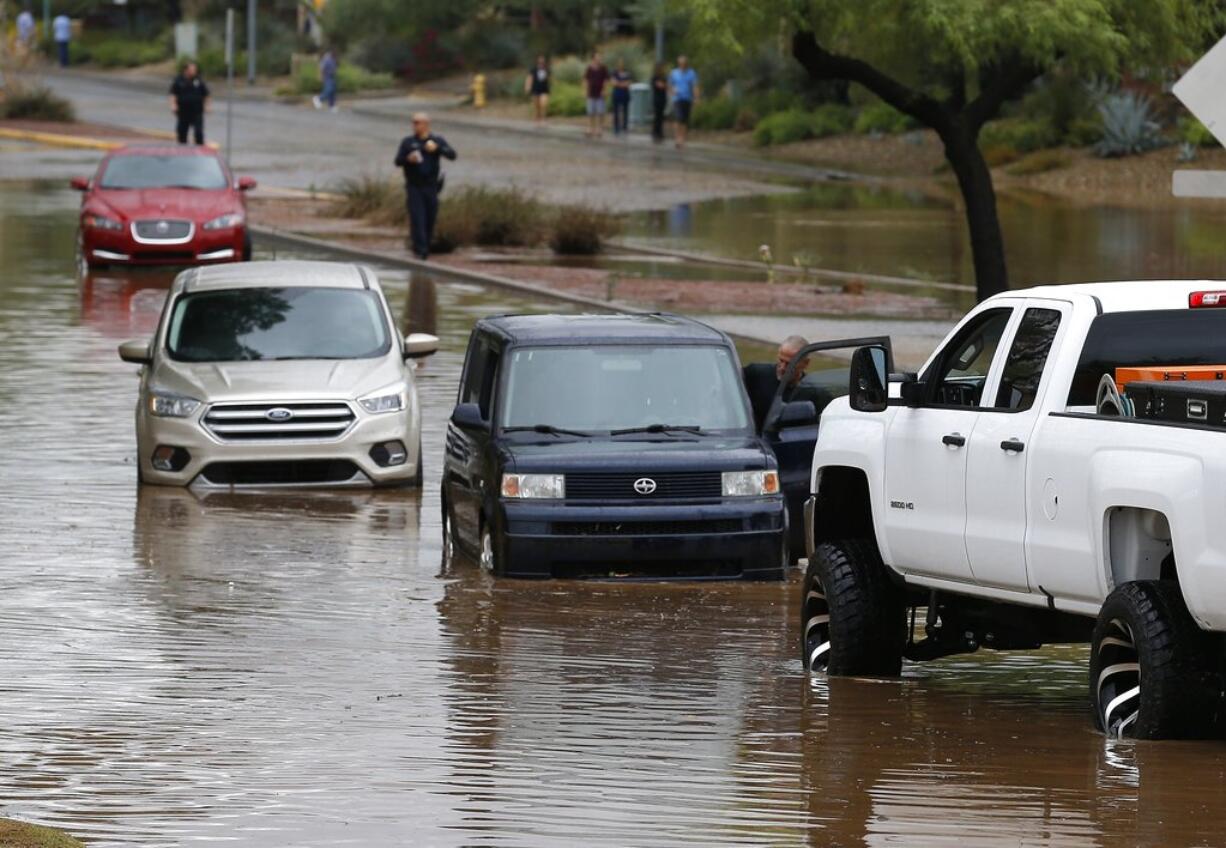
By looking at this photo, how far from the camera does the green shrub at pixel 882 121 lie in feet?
203

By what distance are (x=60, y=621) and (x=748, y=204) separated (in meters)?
35.5

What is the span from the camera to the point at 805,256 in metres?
35.5

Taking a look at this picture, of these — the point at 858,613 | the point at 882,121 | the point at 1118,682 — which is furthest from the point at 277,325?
the point at 882,121

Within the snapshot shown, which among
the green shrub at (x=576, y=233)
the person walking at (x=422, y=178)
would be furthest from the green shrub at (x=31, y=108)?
the person walking at (x=422, y=178)

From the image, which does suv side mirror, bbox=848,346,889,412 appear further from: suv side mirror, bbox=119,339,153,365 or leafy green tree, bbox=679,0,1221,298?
leafy green tree, bbox=679,0,1221,298

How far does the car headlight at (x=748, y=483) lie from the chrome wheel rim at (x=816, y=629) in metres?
2.81

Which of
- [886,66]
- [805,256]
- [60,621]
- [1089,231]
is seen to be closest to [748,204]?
[1089,231]

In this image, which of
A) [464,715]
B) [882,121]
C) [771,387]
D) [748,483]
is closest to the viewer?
[464,715]

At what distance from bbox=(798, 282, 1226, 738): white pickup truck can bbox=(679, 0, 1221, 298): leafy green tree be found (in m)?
→ 14.4

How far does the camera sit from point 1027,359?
9.95 metres

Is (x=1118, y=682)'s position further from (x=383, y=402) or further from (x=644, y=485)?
(x=383, y=402)

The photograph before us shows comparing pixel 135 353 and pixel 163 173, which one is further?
pixel 163 173

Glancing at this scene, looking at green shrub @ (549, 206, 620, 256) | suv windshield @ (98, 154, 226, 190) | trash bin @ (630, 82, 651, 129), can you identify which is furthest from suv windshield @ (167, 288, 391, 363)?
trash bin @ (630, 82, 651, 129)

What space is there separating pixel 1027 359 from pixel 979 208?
1768 cm
